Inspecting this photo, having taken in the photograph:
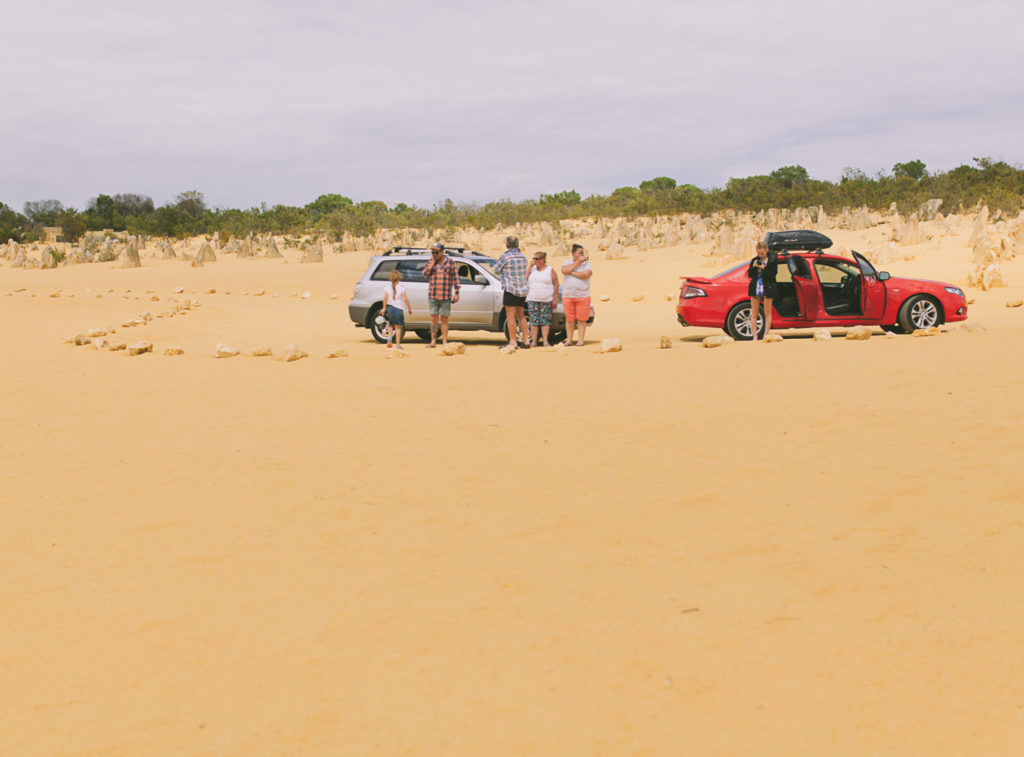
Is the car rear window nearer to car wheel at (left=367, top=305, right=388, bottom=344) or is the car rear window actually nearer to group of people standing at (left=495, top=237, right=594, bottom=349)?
car wheel at (left=367, top=305, right=388, bottom=344)

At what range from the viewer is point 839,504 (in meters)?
5.50

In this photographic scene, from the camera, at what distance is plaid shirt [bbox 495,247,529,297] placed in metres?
13.9

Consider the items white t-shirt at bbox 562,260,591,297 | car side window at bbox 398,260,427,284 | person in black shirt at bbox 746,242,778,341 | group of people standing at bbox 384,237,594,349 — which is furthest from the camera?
car side window at bbox 398,260,427,284

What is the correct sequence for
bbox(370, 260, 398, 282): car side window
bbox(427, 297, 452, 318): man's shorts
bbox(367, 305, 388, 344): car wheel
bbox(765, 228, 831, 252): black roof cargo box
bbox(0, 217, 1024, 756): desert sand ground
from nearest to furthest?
bbox(0, 217, 1024, 756): desert sand ground
bbox(765, 228, 831, 252): black roof cargo box
bbox(427, 297, 452, 318): man's shorts
bbox(370, 260, 398, 282): car side window
bbox(367, 305, 388, 344): car wheel

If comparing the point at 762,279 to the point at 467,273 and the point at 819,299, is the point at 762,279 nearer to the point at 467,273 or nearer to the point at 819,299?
the point at 819,299

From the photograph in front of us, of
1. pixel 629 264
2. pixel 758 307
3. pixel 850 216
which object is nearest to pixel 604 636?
pixel 758 307

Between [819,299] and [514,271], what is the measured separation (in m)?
5.17

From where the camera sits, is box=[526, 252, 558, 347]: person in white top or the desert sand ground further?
box=[526, 252, 558, 347]: person in white top

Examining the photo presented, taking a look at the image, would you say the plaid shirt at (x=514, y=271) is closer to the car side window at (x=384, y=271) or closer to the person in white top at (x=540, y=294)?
the person in white top at (x=540, y=294)

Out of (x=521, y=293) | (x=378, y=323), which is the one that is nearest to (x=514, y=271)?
(x=521, y=293)

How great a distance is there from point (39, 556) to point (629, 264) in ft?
90.3

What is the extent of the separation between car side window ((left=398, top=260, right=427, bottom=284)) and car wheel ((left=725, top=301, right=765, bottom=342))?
18.0 ft

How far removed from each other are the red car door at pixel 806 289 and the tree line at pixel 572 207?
2528cm

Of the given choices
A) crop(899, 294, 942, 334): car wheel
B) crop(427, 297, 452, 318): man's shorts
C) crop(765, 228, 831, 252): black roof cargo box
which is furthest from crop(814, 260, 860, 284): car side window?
crop(427, 297, 452, 318): man's shorts
